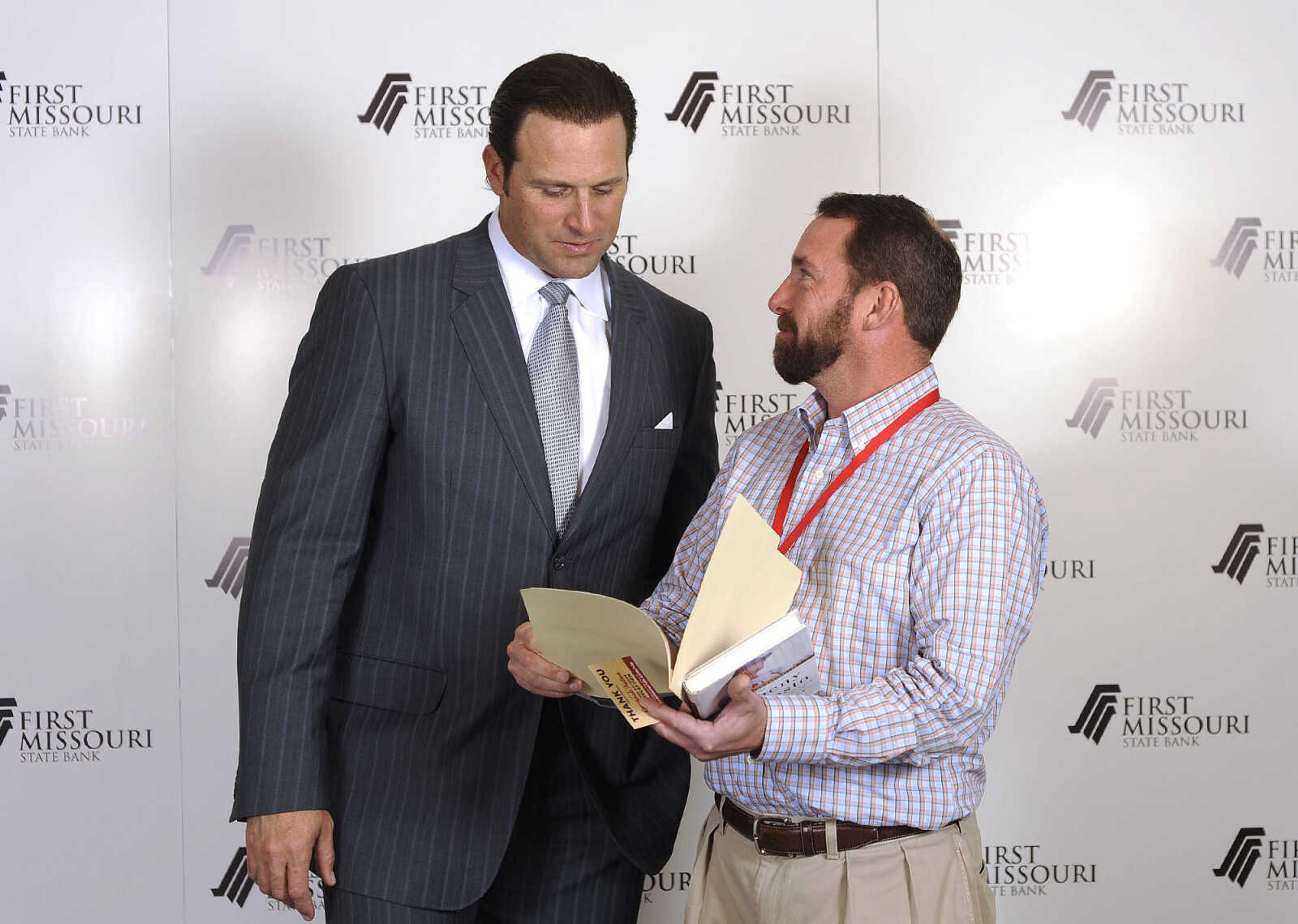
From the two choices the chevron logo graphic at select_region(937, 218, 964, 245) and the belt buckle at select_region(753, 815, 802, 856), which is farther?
the chevron logo graphic at select_region(937, 218, 964, 245)

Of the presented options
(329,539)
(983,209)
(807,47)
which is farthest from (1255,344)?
(329,539)

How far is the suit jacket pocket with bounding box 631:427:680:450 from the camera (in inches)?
87.7

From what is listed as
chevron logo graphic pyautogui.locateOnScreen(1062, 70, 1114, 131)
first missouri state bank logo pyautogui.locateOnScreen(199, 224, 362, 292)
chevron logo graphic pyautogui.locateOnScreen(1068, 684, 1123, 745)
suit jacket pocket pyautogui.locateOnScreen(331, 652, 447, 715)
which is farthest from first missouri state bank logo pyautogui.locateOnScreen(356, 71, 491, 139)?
chevron logo graphic pyautogui.locateOnScreen(1068, 684, 1123, 745)

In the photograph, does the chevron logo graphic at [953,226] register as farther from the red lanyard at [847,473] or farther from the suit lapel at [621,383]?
the red lanyard at [847,473]

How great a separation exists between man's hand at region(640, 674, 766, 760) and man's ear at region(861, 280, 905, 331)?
72 centimetres

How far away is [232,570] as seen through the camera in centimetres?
354

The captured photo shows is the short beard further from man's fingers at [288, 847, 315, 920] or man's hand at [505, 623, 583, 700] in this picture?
man's fingers at [288, 847, 315, 920]

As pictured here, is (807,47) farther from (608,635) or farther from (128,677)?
(128,677)

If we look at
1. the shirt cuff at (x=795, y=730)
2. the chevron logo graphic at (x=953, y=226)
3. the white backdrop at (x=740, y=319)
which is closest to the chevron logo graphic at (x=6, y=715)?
the white backdrop at (x=740, y=319)

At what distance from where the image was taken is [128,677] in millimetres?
3533

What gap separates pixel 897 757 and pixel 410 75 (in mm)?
2574

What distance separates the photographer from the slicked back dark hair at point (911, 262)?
2.07m

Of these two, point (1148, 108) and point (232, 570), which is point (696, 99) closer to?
point (1148, 108)

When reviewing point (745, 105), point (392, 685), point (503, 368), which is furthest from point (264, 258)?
point (392, 685)
